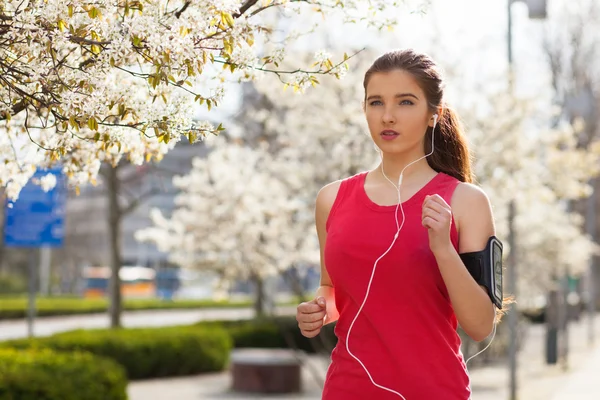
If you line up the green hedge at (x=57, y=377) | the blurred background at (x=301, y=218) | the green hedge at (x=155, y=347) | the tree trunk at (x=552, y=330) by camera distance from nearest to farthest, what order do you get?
the green hedge at (x=57, y=377), the blurred background at (x=301, y=218), the green hedge at (x=155, y=347), the tree trunk at (x=552, y=330)

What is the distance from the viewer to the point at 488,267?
252 centimetres

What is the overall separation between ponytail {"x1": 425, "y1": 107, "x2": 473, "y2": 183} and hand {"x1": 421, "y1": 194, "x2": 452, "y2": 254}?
1.19 ft

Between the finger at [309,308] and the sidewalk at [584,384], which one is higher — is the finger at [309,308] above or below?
above

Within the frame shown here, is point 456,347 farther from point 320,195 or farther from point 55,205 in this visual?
point 55,205

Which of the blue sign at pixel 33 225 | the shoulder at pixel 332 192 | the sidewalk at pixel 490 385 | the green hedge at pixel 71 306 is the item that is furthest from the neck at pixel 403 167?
the green hedge at pixel 71 306

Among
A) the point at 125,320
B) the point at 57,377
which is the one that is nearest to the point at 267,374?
the point at 57,377

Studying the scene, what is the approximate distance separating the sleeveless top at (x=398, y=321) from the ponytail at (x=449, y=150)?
6.9 inches

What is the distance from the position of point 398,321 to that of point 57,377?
634 cm

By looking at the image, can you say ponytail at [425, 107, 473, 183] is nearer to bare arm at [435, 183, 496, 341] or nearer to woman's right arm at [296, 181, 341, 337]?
bare arm at [435, 183, 496, 341]

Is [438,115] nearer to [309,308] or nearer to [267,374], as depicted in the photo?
[309,308]

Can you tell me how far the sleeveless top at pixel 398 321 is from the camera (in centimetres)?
252

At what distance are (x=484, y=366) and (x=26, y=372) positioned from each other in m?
13.4

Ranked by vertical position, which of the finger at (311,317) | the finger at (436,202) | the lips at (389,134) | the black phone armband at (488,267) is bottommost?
the finger at (311,317)

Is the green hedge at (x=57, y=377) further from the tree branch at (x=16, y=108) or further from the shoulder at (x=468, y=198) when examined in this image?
the shoulder at (x=468, y=198)
